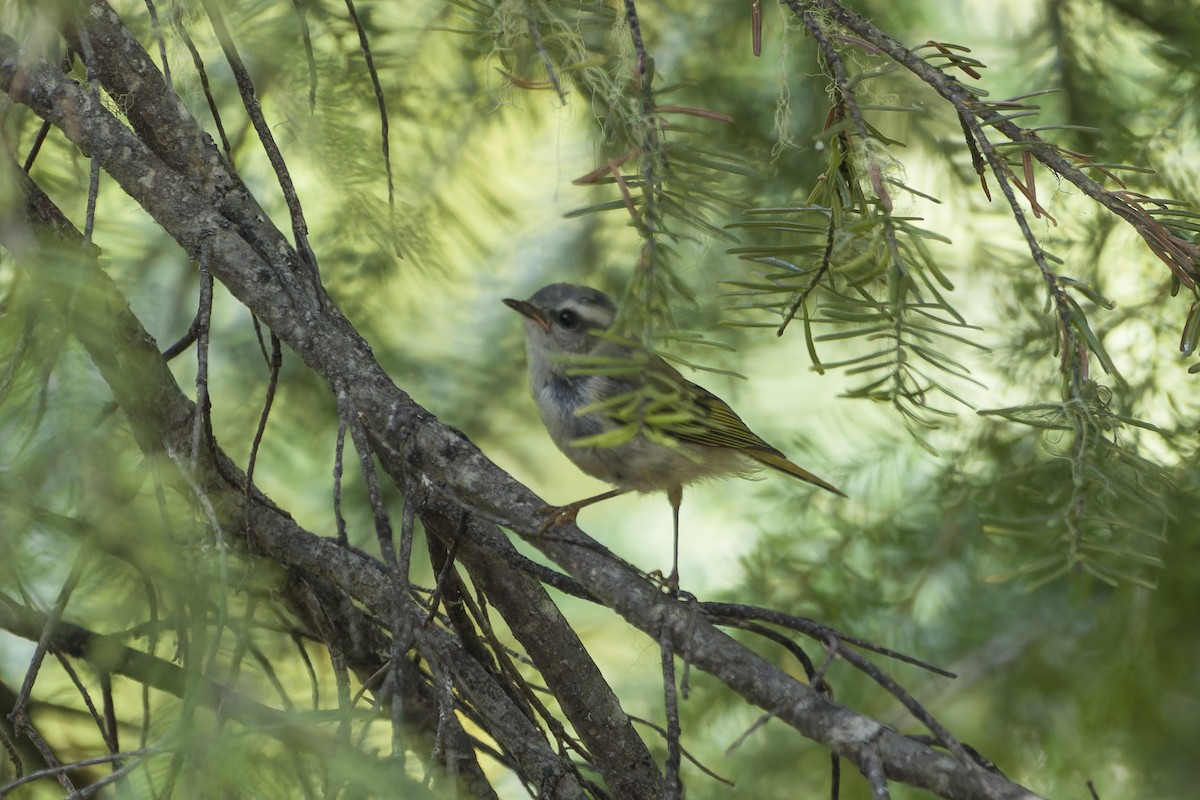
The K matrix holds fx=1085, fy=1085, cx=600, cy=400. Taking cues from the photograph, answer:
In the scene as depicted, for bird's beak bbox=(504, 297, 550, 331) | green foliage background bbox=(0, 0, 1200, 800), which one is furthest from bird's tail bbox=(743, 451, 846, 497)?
bird's beak bbox=(504, 297, 550, 331)

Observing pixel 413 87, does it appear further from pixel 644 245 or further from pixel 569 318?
pixel 644 245

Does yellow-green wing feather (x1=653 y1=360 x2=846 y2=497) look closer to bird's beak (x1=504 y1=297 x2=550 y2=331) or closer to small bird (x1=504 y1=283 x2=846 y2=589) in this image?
small bird (x1=504 y1=283 x2=846 y2=589)

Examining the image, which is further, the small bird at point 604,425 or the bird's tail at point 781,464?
the bird's tail at point 781,464

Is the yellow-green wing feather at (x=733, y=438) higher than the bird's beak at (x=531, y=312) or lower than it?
lower

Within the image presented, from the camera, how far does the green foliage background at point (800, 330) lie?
4.16 ft

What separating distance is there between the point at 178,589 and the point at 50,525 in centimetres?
8

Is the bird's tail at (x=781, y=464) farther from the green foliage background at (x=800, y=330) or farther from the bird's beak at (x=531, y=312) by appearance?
the bird's beak at (x=531, y=312)

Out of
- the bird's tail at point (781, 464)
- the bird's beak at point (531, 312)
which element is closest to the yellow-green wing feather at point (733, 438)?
the bird's tail at point (781, 464)

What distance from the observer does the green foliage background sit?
4.16 feet

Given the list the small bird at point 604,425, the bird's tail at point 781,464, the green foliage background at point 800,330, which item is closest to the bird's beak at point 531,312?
the small bird at point 604,425

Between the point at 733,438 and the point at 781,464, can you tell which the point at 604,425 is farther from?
the point at 781,464

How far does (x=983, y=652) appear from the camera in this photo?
5.00 ft

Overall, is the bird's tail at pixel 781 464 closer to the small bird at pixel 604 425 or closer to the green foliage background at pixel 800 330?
the small bird at pixel 604 425

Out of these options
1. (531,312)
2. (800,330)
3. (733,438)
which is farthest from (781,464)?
(531,312)
